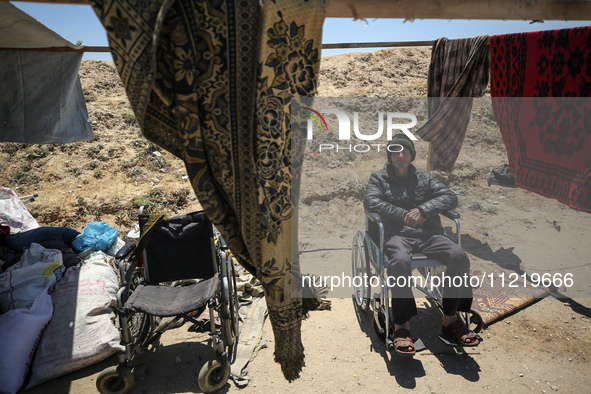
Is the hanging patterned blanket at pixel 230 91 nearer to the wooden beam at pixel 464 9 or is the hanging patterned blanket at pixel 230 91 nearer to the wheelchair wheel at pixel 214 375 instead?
the wooden beam at pixel 464 9

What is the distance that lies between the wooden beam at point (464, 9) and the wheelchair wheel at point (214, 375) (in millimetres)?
2605

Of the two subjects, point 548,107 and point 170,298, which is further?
point 170,298

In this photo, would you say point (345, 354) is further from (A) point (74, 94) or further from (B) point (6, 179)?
(B) point (6, 179)

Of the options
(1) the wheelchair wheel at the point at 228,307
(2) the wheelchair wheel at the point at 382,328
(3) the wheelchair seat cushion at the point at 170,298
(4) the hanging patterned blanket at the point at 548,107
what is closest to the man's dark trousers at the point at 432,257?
(2) the wheelchair wheel at the point at 382,328

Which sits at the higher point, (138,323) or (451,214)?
(451,214)

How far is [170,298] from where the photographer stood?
10.4 feet

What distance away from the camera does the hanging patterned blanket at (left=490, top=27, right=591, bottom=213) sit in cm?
200

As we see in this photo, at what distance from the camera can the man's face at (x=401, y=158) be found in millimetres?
3691

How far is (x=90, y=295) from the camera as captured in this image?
11.0 ft

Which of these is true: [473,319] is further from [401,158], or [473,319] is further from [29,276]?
[29,276]

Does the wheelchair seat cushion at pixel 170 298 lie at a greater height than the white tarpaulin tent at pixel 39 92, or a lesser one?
lesser

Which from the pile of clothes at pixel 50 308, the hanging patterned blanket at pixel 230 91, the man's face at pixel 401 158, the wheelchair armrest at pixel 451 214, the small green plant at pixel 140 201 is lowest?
the pile of clothes at pixel 50 308

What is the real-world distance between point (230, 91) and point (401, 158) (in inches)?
107

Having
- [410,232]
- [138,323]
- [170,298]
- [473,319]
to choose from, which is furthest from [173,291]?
[473,319]
